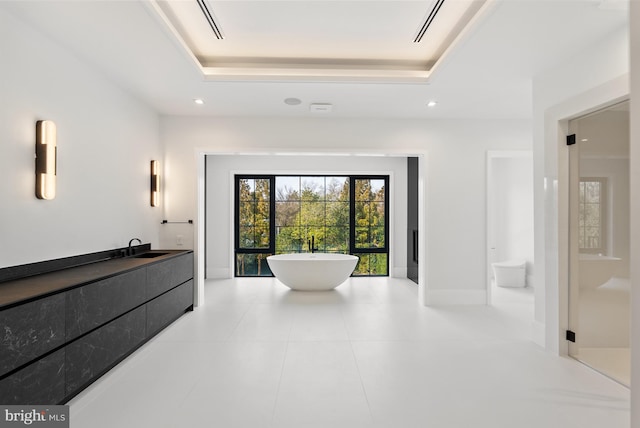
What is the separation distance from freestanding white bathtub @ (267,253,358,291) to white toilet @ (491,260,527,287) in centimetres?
275

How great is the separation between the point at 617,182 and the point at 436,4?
2.06m

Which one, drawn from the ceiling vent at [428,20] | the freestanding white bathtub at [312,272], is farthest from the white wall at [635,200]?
the freestanding white bathtub at [312,272]

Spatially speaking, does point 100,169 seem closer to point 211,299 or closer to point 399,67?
point 211,299

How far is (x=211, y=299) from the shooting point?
5.11 metres

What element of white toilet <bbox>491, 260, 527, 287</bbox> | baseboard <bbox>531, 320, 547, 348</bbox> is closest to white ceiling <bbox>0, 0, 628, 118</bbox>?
baseboard <bbox>531, 320, 547, 348</bbox>

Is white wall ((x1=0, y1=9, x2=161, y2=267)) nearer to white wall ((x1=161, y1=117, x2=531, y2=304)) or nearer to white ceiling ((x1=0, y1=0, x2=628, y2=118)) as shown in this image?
white ceiling ((x1=0, y1=0, x2=628, y2=118))

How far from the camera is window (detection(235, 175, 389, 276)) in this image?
704 cm

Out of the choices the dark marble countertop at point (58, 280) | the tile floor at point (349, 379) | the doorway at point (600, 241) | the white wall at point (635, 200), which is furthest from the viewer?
the doorway at point (600, 241)

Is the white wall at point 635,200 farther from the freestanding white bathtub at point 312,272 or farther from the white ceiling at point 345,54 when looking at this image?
the freestanding white bathtub at point 312,272

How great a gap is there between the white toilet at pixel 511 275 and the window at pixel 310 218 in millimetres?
2057

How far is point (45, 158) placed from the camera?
2.62m

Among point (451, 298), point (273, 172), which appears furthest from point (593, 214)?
point (273, 172)

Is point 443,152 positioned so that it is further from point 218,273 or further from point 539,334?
point 218,273

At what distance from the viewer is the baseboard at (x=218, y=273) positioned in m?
6.77
